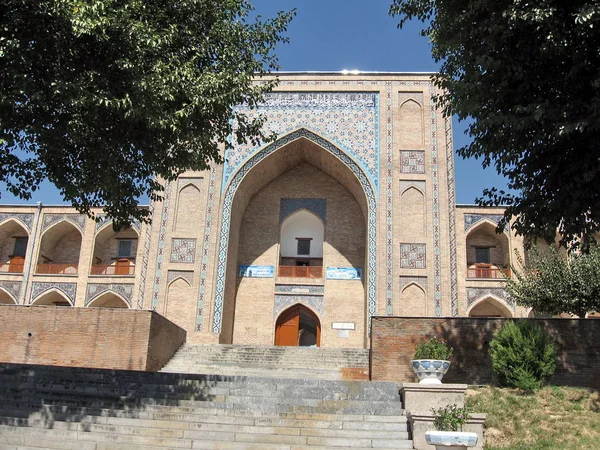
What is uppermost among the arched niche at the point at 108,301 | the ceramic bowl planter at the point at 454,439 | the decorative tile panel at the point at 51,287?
the decorative tile panel at the point at 51,287

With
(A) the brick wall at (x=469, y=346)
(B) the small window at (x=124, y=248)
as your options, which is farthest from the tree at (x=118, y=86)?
(B) the small window at (x=124, y=248)

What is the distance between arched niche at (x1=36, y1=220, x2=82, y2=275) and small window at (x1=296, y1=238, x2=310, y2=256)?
24.0ft

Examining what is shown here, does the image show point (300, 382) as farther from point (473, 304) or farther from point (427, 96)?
point (427, 96)

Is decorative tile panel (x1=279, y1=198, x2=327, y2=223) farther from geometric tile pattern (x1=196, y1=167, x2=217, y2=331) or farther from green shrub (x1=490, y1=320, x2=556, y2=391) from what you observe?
green shrub (x1=490, y1=320, x2=556, y2=391)

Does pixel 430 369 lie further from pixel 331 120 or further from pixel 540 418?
pixel 331 120

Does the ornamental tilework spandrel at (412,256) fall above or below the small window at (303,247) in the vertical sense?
below

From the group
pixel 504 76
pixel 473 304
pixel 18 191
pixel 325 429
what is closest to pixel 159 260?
pixel 473 304

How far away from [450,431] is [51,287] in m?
16.8

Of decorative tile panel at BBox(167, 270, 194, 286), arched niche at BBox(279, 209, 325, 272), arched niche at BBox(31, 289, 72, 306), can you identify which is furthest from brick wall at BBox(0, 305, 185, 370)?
arched niche at BBox(279, 209, 325, 272)

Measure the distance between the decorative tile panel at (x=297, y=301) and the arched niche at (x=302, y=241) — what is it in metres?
1.62

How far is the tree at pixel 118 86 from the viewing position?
22.9 ft

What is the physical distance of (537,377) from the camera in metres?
9.27

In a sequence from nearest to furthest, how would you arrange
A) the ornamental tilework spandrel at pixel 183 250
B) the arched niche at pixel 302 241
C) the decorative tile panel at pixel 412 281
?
the decorative tile panel at pixel 412 281
the ornamental tilework spandrel at pixel 183 250
the arched niche at pixel 302 241

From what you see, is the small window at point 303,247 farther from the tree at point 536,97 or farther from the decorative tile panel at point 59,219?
the tree at point 536,97
